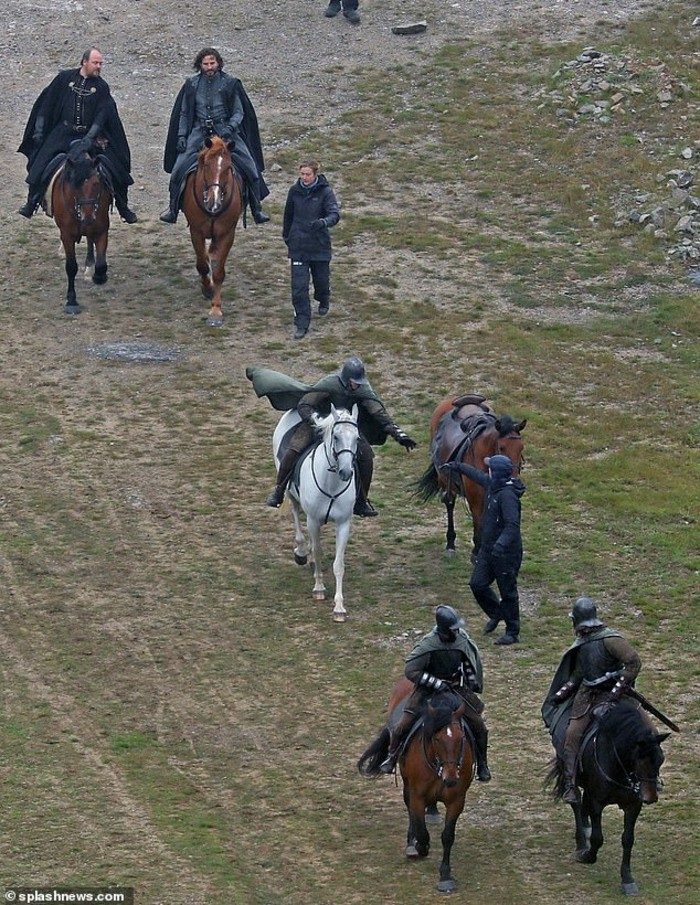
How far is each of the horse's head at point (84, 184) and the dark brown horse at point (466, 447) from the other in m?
6.87

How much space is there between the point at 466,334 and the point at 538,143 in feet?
22.7

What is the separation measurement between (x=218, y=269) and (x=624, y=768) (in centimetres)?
1318

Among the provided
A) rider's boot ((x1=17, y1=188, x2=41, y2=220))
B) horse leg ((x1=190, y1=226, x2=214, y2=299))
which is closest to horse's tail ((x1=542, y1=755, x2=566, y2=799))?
horse leg ((x1=190, y1=226, x2=214, y2=299))

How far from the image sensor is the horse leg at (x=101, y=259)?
24.7 metres

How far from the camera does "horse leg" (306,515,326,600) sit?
1748cm

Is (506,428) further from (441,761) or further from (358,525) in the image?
(441,761)

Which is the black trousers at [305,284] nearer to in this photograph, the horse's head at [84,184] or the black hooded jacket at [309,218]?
the black hooded jacket at [309,218]

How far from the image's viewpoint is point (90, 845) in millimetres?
13180

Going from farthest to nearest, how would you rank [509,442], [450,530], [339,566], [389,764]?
1. [450,530]
2. [339,566]
3. [509,442]
4. [389,764]

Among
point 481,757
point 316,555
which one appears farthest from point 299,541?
point 481,757

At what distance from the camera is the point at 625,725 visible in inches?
489

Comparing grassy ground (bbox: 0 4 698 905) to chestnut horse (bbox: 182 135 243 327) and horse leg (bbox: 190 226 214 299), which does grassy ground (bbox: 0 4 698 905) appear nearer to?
horse leg (bbox: 190 226 214 299)

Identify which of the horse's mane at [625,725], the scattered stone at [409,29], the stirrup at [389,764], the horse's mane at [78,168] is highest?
the scattered stone at [409,29]

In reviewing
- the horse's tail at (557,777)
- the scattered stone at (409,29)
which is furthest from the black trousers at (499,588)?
the scattered stone at (409,29)
